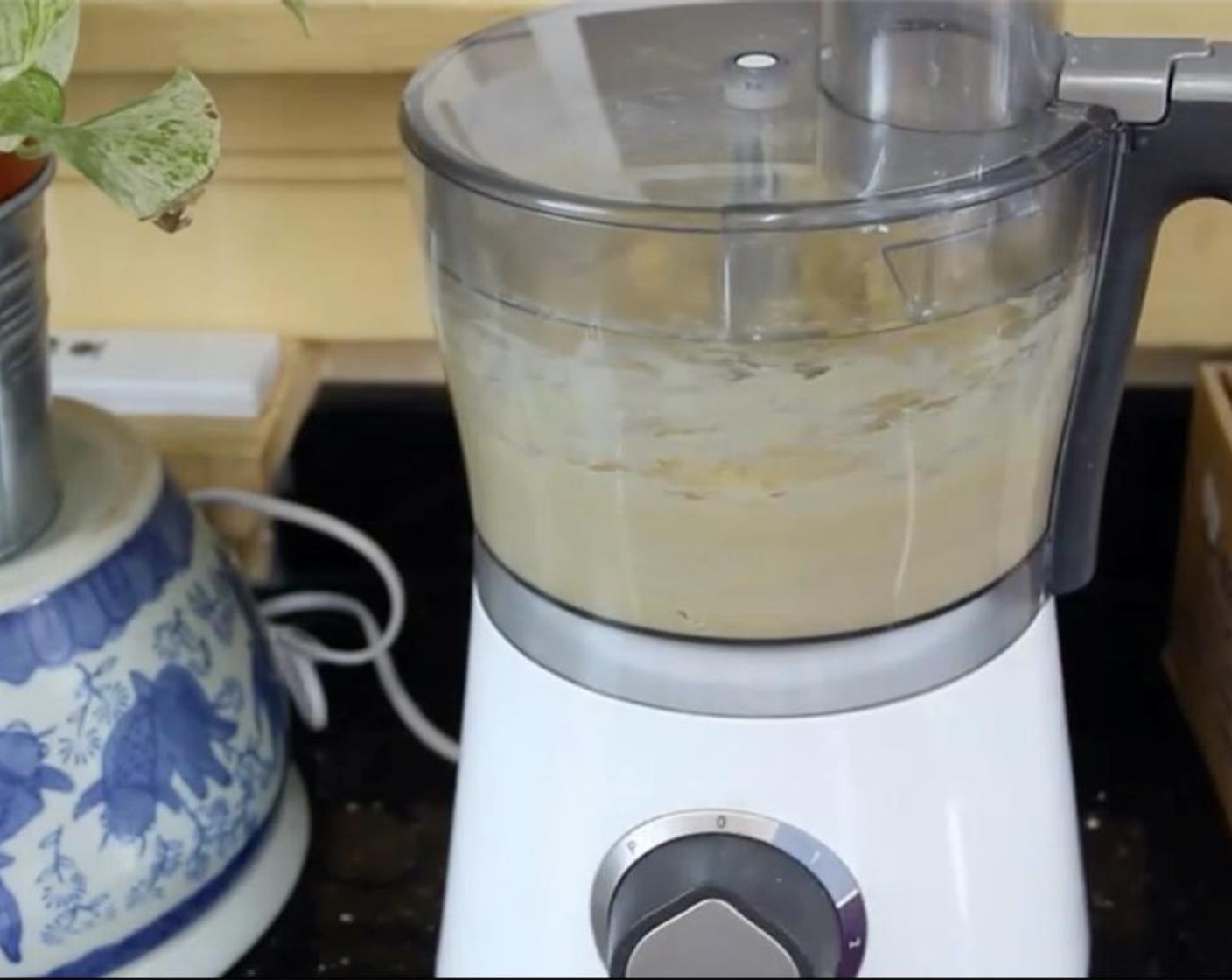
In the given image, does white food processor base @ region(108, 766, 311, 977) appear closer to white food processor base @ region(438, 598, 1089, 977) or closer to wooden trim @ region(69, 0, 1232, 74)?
white food processor base @ region(438, 598, 1089, 977)

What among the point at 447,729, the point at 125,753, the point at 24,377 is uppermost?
the point at 24,377

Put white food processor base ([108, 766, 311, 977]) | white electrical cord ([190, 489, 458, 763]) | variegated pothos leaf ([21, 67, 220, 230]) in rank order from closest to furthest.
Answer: variegated pothos leaf ([21, 67, 220, 230]) < white food processor base ([108, 766, 311, 977]) < white electrical cord ([190, 489, 458, 763])

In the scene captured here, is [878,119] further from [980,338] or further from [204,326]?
[204,326]

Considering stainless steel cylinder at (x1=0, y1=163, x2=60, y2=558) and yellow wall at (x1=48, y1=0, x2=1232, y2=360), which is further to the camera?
yellow wall at (x1=48, y1=0, x2=1232, y2=360)

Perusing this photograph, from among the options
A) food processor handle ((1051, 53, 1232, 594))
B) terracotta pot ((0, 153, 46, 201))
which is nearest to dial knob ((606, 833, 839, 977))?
food processor handle ((1051, 53, 1232, 594))

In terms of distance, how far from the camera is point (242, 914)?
636 millimetres

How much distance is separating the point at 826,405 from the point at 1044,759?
Result: 0.12 meters

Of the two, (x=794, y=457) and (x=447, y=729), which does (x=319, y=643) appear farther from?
(x=794, y=457)

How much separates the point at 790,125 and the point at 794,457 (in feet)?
0.31

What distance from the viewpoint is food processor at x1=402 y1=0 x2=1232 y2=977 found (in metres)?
0.48

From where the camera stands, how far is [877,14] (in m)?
0.50

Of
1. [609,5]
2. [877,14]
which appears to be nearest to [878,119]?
[877,14]

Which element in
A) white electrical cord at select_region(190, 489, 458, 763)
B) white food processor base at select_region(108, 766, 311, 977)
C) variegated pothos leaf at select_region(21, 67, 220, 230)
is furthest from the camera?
white electrical cord at select_region(190, 489, 458, 763)

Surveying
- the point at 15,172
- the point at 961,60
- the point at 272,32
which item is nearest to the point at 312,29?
the point at 272,32
